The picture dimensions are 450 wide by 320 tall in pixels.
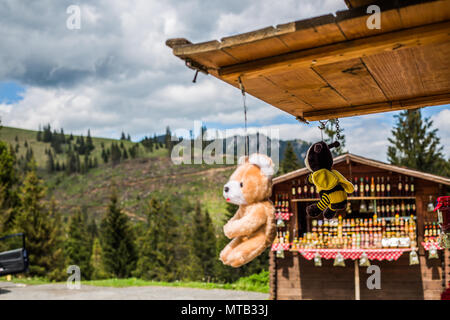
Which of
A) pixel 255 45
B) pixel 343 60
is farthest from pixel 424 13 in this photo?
pixel 255 45

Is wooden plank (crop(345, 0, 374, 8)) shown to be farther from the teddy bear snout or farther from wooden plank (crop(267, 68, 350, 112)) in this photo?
the teddy bear snout

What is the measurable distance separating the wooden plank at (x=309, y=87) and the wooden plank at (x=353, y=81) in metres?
0.04

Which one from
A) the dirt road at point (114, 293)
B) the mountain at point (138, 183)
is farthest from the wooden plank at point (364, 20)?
the mountain at point (138, 183)

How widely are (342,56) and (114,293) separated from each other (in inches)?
638

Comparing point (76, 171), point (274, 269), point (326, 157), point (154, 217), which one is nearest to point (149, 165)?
point (76, 171)

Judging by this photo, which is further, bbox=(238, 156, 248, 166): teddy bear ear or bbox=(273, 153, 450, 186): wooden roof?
bbox=(273, 153, 450, 186): wooden roof

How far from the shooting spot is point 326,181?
2.81 m

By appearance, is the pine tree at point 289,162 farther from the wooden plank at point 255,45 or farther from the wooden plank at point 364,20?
the wooden plank at point 364,20

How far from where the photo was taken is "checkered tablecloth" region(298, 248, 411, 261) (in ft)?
38.2

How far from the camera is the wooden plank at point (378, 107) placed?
9.39ft

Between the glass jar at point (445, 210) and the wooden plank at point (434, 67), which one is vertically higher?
the wooden plank at point (434, 67)

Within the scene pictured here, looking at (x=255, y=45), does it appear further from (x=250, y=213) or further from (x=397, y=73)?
(x=250, y=213)

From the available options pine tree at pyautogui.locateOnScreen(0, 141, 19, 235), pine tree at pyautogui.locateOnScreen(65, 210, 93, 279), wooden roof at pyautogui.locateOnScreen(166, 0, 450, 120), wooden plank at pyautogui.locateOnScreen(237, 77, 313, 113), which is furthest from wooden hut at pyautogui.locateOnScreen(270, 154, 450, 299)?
pine tree at pyautogui.locateOnScreen(65, 210, 93, 279)
